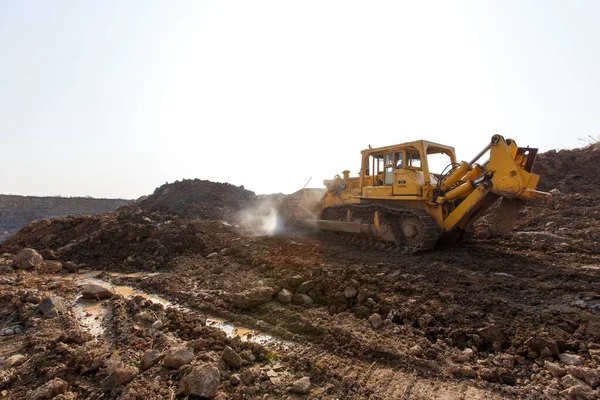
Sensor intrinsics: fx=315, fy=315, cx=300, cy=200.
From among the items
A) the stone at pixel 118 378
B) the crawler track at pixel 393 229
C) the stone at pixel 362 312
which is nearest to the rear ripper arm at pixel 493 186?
the crawler track at pixel 393 229

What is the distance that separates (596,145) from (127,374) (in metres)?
18.9

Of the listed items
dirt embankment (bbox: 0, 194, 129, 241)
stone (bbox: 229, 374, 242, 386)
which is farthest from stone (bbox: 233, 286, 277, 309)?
dirt embankment (bbox: 0, 194, 129, 241)

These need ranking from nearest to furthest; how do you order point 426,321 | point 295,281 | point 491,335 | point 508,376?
point 508,376
point 491,335
point 426,321
point 295,281

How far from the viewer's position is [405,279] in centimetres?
537

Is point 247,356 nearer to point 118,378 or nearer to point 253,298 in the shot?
point 118,378

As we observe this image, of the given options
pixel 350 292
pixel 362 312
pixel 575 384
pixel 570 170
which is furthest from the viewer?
pixel 570 170

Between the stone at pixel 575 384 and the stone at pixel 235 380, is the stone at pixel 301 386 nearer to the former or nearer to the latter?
the stone at pixel 235 380

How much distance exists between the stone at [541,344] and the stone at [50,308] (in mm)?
6017

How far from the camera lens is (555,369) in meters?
2.78

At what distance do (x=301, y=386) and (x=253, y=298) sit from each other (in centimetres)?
212

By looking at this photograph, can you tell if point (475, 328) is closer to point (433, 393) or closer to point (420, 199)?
point (433, 393)

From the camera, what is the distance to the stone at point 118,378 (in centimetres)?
277

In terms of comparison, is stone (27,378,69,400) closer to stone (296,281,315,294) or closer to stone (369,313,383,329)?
stone (296,281,315,294)

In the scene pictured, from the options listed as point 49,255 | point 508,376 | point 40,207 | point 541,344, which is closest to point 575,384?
point 508,376
